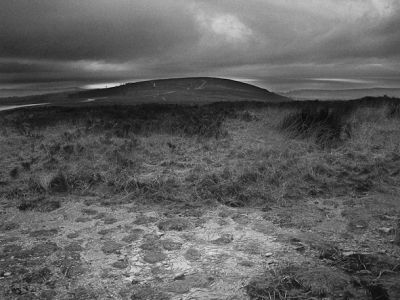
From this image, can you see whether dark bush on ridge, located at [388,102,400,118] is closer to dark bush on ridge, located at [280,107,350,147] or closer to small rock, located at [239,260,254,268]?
dark bush on ridge, located at [280,107,350,147]

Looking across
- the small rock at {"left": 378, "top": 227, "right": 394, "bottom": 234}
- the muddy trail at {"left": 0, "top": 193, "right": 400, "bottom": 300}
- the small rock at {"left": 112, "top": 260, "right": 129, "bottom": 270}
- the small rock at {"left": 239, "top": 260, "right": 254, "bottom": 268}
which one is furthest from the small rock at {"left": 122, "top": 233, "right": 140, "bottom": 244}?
the small rock at {"left": 378, "top": 227, "right": 394, "bottom": 234}

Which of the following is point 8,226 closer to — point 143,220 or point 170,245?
point 143,220

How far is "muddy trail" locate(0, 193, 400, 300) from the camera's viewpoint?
9.15ft

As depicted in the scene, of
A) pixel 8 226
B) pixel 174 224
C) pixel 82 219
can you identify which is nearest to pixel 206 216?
pixel 174 224

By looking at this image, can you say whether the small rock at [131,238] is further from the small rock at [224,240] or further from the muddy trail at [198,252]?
the small rock at [224,240]

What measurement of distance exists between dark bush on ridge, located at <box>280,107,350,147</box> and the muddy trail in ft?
12.1

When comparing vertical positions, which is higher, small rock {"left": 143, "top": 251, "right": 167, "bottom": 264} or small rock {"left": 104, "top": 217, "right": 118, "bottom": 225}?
small rock {"left": 104, "top": 217, "right": 118, "bottom": 225}

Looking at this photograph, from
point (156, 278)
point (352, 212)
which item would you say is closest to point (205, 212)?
point (156, 278)

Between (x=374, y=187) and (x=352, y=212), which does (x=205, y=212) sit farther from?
(x=374, y=187)

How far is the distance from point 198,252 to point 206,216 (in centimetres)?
102

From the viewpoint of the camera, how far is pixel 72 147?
810 cm

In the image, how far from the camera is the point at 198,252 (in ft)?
11.2

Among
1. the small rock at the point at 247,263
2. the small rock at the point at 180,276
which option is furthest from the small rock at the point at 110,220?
the small rock at the point at 247,263

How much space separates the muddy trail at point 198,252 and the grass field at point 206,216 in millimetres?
16
